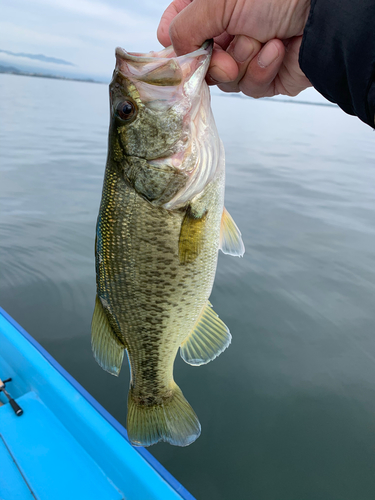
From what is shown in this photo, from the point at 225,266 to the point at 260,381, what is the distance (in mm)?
2571

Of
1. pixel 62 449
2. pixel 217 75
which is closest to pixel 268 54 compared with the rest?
pixel 217 75

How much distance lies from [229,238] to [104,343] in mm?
826

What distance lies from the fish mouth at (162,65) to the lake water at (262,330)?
3239mm

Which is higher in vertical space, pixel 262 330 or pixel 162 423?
pixel 162 423

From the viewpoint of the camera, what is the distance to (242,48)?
5.18 ft

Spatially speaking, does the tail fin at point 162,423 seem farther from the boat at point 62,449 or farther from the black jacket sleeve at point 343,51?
the black jacket sleeve at point 343,51

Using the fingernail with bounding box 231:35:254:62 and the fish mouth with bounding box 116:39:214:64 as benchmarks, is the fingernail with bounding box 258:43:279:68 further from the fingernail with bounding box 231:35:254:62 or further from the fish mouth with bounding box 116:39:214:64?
the fish mouth with bounding box 116:39:214:64

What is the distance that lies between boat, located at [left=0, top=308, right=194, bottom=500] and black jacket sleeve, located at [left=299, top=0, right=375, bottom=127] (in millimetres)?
2535

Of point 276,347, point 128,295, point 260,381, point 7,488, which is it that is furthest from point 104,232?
point 276,347

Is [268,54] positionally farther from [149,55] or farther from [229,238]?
[229,238]

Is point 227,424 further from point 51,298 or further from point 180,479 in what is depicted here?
point 51,298

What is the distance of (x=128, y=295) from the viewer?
1645mm

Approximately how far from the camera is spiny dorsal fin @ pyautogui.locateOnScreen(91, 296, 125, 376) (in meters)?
1.76

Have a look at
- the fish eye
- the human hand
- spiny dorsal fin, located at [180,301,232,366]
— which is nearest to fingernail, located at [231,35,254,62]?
the human hand
